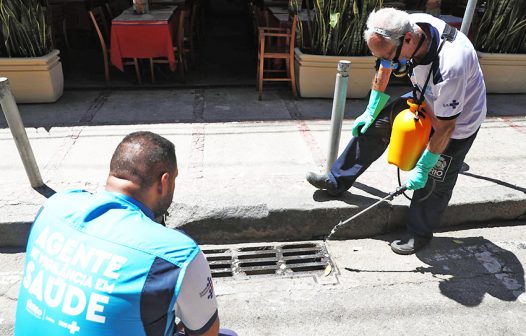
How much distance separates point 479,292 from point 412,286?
17.3 inches

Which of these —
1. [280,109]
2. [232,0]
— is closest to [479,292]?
[280,109]

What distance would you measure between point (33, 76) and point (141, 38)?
150 centimetres

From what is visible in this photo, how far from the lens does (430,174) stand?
9.40 feet

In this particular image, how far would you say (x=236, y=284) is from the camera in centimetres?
284

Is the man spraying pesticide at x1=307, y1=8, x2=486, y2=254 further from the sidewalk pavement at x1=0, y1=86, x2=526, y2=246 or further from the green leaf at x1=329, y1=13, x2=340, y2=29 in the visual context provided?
the green leaf at x1=329, y1=13, x2=340, y2=29

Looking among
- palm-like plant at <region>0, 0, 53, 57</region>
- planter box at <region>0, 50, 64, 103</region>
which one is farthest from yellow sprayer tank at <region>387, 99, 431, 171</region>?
palm-like plant at <region>0, 0, 53, 57</region>

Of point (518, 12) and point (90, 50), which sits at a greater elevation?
point (518, 12)

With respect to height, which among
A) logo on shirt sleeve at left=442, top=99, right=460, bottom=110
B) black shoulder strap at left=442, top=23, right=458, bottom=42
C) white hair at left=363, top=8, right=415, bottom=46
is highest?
white hair at left=363, top=8, right=415, bottom=46

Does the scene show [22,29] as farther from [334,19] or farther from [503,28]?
[503,28]

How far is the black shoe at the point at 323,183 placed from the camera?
11.1ft

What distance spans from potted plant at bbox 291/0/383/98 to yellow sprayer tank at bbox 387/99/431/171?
10.00 ft

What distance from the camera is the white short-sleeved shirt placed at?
241cm

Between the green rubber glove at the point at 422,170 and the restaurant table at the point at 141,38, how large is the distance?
4302 millimetres

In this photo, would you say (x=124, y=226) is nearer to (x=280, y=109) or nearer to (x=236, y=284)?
(x=236, y=284)
